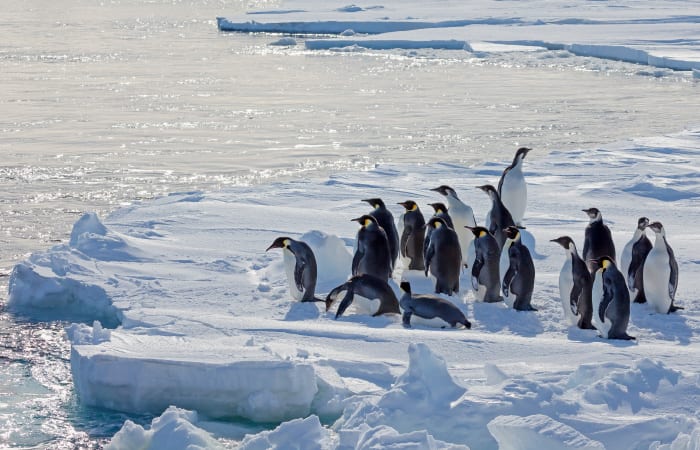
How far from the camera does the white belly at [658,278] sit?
6.57 metres

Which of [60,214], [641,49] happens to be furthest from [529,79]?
[60,214]

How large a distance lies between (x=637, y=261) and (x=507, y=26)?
24.7 metres

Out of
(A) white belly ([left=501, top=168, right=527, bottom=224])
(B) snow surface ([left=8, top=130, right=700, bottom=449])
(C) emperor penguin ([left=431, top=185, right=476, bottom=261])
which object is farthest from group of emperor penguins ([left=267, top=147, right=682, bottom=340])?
(A) white belly ([left=501, top=168, right=527, bottom=224])

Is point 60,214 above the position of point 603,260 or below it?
below

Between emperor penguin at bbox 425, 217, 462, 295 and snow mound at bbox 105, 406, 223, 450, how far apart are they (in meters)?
2.63

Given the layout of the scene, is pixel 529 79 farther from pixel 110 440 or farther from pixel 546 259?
pixel 110 440

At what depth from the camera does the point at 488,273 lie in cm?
691

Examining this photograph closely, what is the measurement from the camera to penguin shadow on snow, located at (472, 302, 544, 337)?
251 inches

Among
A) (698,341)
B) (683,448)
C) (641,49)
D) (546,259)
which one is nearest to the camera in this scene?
(683,448)

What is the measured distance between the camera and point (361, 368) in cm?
553

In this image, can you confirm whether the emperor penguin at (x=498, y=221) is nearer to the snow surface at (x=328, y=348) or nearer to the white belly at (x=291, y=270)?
the snow surface at (x=328, y=348)

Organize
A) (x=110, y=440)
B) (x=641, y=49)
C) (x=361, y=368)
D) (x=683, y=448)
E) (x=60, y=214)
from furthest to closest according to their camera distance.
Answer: (x=641, y=49) < (x=60, y=214) < (x=361, y=368) < (x=110, y=440) < (x=683, y=448)

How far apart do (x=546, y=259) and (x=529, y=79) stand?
590 inches

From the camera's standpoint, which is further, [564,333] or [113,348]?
[564,333]
